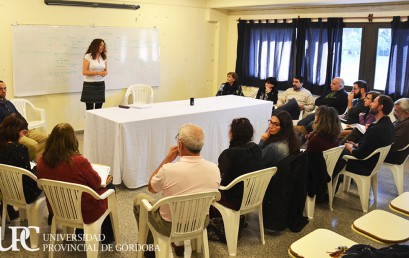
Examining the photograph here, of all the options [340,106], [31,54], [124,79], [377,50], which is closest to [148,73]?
[124,79]

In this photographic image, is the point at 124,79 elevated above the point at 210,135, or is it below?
above

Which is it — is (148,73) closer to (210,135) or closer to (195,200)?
(210,135)

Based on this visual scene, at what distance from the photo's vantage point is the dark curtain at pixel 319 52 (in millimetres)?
6312

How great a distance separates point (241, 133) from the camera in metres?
2.88

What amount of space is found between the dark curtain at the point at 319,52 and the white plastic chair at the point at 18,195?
481cm

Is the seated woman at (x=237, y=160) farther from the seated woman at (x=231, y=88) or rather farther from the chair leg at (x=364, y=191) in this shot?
the seated woman at (x=231, y=88)

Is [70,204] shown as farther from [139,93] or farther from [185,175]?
[139,93]

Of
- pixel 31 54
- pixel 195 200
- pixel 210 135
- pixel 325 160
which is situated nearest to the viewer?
pixel 195 200

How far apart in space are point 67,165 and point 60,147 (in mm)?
115

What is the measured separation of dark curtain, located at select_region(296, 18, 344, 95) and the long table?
2.44 metres

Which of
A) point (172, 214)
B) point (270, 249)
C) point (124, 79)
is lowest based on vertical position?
point (270, 249)

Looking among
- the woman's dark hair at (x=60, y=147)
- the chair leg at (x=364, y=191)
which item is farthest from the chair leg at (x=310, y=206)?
the woman's dark hair at (x=60, y=147)

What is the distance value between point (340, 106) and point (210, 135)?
2.07 m

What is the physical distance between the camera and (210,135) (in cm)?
465
